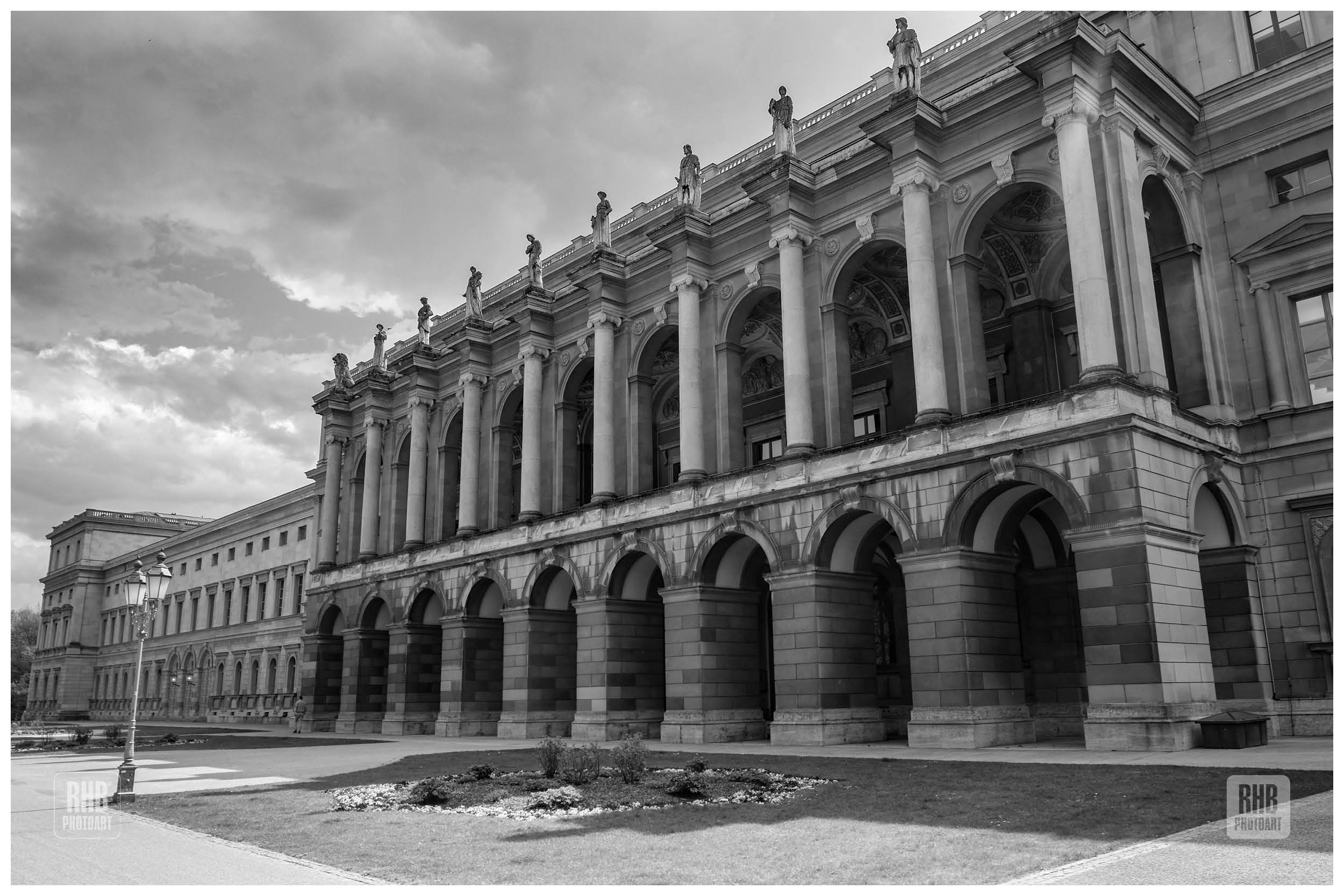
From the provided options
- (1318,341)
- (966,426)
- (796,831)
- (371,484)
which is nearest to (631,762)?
(796,831)

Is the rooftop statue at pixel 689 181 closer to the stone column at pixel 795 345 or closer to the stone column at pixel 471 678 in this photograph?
the stone column at pixel 795 345

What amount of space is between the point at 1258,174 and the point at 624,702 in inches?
1007

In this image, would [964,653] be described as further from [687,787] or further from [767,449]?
[767,449]

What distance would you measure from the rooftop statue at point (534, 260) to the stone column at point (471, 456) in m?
5.73

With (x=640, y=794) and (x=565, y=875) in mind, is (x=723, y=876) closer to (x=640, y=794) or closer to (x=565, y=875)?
(x=565, y=875)

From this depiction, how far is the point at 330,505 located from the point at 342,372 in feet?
25.2

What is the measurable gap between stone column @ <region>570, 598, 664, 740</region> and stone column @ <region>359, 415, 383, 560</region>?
18.4m

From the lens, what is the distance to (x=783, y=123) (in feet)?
117

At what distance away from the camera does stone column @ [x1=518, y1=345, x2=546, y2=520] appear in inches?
1694

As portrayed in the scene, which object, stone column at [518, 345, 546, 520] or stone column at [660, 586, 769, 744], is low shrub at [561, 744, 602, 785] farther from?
stone column at [518, 345, 546, 520]

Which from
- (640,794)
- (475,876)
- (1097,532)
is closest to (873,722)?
(1097,532)

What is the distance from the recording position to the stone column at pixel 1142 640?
2338 cm

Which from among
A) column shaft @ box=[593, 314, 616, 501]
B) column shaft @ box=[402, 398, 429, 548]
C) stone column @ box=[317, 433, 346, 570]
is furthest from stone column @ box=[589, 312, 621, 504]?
stone column @ box=[317, 433, 346, 570]

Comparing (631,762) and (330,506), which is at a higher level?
(330,506)
